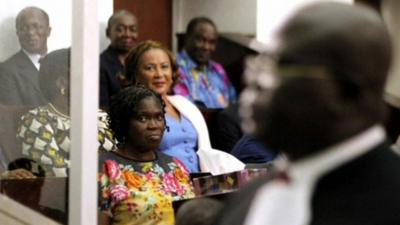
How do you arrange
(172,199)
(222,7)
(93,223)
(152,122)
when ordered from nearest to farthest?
1. (93,223)
2. (172,199)
3. (152,122)
4. (222,7)

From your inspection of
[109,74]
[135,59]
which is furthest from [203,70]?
[135,59]

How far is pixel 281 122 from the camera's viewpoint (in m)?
1.45

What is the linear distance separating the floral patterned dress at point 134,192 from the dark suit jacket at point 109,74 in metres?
1.32

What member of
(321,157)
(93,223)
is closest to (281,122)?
(321,157)

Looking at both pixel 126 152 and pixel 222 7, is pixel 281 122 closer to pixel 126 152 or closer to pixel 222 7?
pixel 126 152

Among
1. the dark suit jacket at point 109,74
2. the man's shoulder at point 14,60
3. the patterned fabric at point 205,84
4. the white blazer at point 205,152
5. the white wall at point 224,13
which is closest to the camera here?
the man's shoulder at point 14,60

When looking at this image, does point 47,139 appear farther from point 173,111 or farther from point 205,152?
point 173,111

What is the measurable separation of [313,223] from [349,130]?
0.15 metres

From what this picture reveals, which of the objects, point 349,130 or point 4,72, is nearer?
point 349,130

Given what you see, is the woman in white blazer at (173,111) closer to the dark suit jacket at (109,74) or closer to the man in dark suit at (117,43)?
the dark suit jacket at (109,74)

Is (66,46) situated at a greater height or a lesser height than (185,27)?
greater

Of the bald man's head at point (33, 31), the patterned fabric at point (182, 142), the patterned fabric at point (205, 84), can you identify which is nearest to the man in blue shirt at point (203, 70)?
the patterned fabric at point (205, 84)

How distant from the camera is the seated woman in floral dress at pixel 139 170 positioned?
12.5 feet

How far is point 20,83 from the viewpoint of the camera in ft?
12.5
